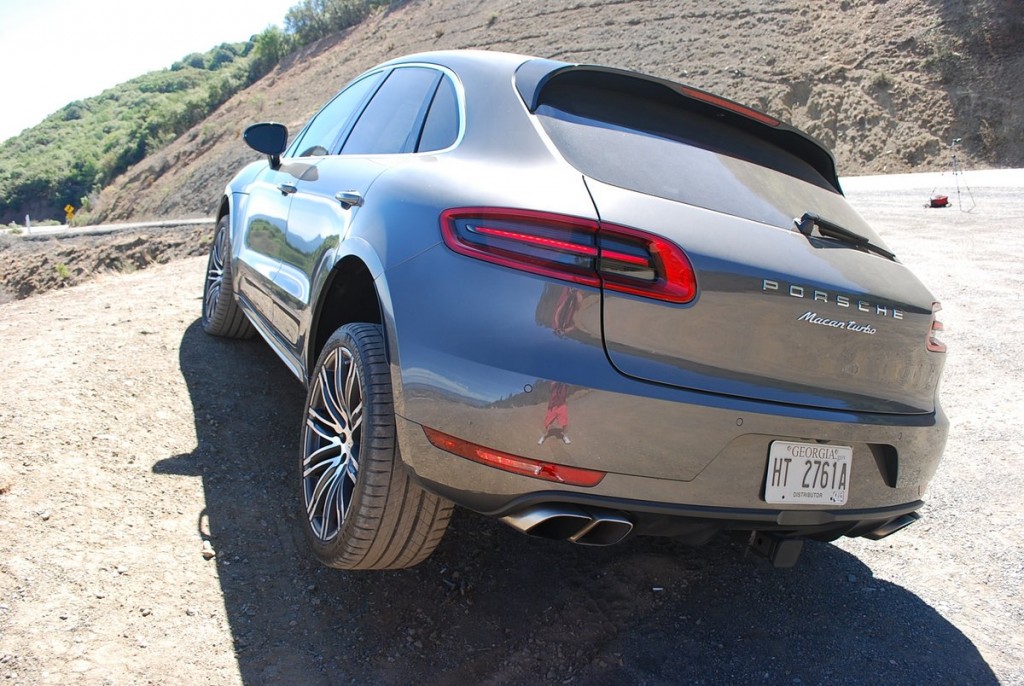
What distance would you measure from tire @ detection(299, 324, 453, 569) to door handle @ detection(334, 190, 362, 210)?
484 millimetres

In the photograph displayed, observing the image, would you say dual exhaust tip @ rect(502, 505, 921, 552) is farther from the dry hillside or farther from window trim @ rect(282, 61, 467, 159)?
A: the dry hillside

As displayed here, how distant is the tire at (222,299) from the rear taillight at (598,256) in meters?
3.47

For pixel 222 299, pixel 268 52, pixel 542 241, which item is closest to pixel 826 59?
pixel 222 299

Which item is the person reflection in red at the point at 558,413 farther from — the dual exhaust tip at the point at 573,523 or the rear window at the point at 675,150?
the rear window at the point at 675,150

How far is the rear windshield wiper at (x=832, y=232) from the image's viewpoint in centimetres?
248

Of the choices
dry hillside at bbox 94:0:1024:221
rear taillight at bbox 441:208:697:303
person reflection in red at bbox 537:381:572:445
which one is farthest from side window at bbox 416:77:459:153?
dry hillside at bbox 94:0:1024:221

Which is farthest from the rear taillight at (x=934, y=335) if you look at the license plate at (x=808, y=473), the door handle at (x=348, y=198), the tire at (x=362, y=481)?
A: the door handle at (x=348, y=198)

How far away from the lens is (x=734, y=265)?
2197 mm

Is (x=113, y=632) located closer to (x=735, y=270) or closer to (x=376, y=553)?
(x=376, y=553)

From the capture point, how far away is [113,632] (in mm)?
2535

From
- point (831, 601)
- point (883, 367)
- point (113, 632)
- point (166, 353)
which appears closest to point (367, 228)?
point (113, 632)

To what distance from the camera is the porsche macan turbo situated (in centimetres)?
211

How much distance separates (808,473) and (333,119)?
9.93 ft

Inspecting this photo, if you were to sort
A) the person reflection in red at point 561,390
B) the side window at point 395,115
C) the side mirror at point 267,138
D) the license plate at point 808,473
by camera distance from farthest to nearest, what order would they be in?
the side mirror at point 267,138, the side window at point 395,115, the license plate at point 808,473, the person reflection in red at point 561,390
